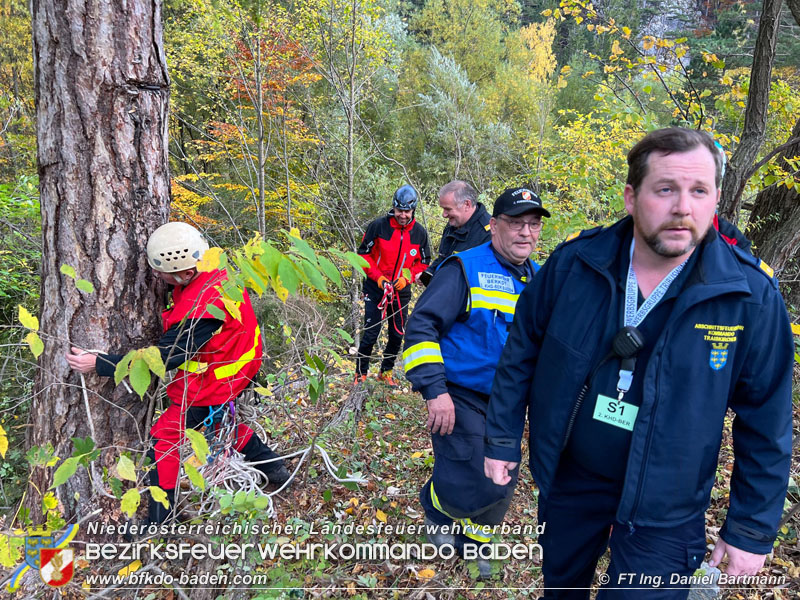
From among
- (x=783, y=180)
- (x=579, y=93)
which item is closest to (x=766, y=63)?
(x=783, y=180)

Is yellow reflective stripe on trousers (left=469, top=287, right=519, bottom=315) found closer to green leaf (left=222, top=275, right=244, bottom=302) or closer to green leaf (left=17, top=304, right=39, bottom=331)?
green leaf (left=222, top=275, right=244, bottom=302)

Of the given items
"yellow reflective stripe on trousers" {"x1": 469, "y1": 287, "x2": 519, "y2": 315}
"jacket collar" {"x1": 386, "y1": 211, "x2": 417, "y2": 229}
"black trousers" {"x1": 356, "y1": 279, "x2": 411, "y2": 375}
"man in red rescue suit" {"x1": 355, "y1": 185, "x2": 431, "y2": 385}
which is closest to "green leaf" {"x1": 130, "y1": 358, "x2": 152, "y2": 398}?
"yellow reflective stripe on trousers" {"x1": 469, "y1": 287, "x2": 519, "y2": 315}

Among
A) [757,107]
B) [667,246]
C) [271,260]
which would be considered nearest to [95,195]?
[271,260]

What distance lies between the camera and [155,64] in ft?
7.43

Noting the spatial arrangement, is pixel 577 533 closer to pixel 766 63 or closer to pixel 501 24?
pixel 766 63

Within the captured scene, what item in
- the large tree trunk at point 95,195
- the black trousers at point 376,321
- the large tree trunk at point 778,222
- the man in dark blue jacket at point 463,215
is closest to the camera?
the large tree trunk at point 95,195

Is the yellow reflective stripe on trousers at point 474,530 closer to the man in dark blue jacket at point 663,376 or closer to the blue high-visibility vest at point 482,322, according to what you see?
the blue high-visibility vest at point 482,322

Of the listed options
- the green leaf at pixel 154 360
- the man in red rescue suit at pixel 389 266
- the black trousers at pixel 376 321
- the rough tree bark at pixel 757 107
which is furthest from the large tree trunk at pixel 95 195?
the rough tree bark at pixel 757 107

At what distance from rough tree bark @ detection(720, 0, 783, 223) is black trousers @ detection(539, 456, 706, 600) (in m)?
2.62

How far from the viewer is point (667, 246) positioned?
1.61m

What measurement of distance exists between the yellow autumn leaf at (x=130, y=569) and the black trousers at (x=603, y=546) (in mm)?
1945

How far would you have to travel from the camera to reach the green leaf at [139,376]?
1622 mm

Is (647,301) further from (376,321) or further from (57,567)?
(376,321)

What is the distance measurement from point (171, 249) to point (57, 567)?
143cm
